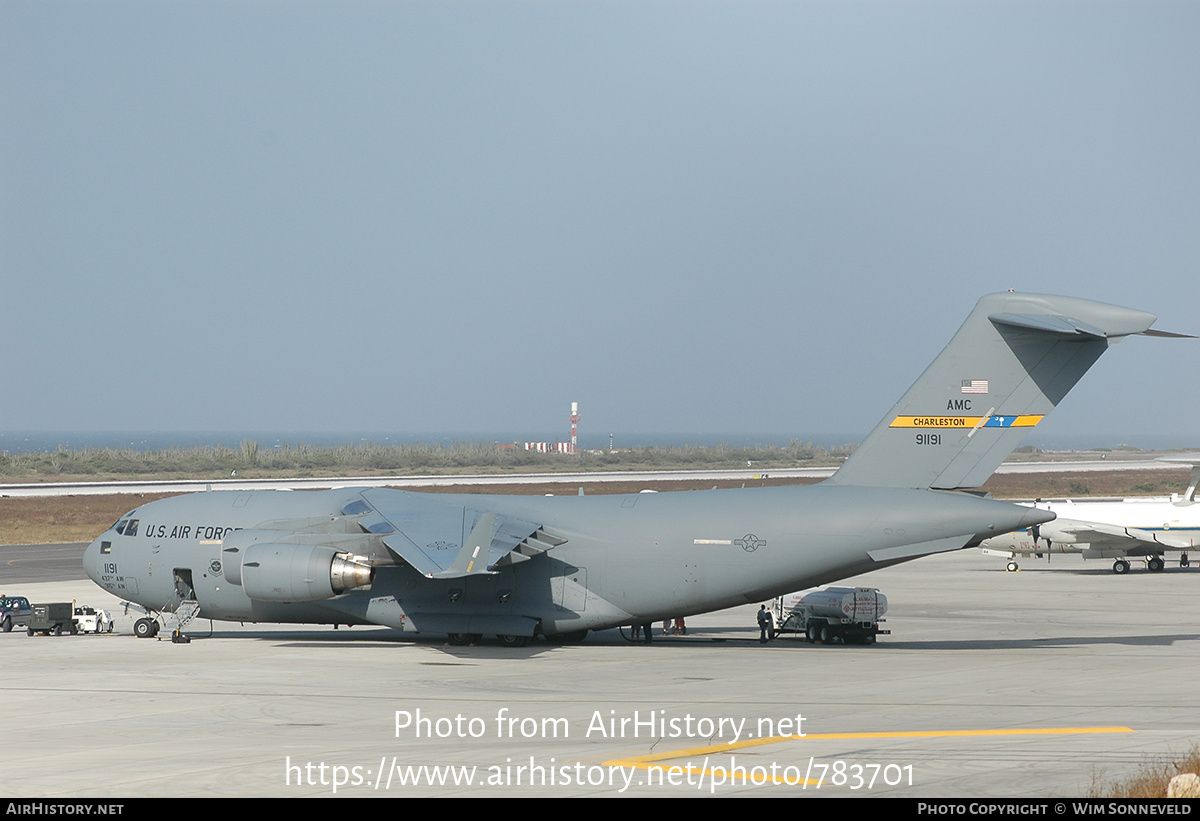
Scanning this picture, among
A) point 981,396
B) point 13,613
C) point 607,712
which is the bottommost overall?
point 13,613

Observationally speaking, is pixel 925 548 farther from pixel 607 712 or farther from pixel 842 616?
pixel 607 712

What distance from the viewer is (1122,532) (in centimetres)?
4144

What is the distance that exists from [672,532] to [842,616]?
4328mm

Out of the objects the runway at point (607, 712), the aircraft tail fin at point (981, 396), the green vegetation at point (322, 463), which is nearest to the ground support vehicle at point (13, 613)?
the runway at point (607, 712)

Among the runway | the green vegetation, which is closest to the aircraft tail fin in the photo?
the runway

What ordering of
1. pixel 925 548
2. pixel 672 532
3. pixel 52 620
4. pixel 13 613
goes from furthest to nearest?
pixel 13 613 → pixel 52 620 → pixel 672 532 → pixel 925 548

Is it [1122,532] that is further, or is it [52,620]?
[1122,532]

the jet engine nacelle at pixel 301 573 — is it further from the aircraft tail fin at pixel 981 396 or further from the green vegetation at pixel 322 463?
the green vegetation at pixel 322 463

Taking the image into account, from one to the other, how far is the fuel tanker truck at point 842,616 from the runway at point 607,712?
0.55 m

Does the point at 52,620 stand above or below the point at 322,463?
below

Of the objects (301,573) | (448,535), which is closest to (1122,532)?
(448,535)

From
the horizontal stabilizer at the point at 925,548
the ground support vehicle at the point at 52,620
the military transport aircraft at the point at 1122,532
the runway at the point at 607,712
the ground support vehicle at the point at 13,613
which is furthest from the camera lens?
the military transport aircraft at the point at 1122,532

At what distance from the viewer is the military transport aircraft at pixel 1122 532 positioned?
1624 inches

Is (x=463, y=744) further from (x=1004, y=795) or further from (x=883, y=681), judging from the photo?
(x=883, y=681)
